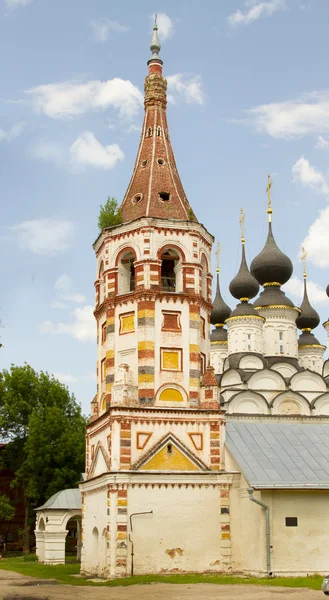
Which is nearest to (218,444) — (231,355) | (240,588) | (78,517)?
(240,588)

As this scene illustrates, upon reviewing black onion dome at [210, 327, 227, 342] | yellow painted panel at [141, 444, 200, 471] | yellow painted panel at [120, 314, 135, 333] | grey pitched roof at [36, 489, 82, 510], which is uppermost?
black onion dome at [210, 327, 227, 342]

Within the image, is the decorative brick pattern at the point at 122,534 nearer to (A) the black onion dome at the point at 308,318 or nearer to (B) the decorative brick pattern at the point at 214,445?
(B) the decorative brick pattern at the point at 214,445

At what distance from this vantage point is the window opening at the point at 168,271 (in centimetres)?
2648

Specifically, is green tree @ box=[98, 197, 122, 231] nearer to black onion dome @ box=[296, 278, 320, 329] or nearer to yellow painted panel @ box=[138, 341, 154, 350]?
yellow painted panel @ box=[138, 341, 154, 350]

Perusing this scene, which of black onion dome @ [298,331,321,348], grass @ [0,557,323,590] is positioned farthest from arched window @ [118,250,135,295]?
black onion dome @ [298,331,321,348]

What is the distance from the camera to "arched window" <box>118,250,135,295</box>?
86.5ft

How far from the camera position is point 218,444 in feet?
79.8

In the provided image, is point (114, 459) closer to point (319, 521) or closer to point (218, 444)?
point (218, 444)

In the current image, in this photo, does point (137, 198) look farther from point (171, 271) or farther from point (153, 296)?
point (153, 296)

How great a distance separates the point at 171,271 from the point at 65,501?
1310cm

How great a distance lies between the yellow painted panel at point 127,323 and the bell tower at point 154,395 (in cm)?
4

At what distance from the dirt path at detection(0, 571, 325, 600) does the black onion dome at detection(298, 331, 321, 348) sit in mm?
33691

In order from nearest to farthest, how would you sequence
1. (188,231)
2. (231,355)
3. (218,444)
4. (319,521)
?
(319,521) < (218,444) < (188,231) < (231,355)

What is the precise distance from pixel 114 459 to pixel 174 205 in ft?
29.1
